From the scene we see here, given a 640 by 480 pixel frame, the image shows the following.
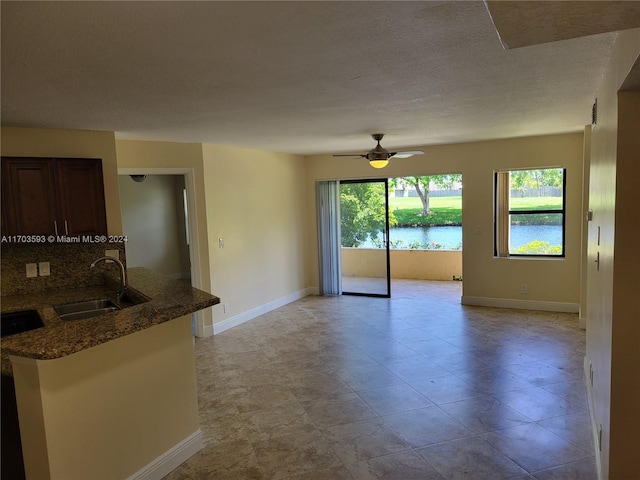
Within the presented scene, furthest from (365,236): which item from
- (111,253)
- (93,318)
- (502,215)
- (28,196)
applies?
(93,318)

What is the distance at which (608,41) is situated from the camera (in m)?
2.08

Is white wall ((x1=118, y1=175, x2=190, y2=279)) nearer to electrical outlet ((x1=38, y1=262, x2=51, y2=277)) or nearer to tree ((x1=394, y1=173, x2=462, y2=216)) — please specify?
electrical outlet ((x1=38, y1=262, x2=51, y2=277))

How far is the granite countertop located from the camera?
1914mm

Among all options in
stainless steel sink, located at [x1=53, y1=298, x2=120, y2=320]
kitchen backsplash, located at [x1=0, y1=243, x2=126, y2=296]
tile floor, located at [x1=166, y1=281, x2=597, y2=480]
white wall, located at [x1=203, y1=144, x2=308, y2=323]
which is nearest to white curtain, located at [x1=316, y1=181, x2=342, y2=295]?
white wall, located at [x1=203, y1=144, x2=308, y2=323]

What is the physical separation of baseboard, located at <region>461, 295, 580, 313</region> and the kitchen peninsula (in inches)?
185

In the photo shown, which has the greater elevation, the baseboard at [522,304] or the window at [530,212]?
the window at [530,212]

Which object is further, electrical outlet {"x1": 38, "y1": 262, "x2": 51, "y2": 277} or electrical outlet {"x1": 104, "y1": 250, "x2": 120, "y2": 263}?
electrical outlet {"x1": 104, "y1": 250, "x2": 120, "y2": 263}

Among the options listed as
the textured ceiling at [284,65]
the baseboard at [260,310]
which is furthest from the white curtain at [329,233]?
the textured ceiling at [284,65]

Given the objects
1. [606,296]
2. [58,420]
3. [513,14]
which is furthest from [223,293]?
[513,14]

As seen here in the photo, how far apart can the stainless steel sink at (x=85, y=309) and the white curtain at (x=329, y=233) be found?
14.2 ft

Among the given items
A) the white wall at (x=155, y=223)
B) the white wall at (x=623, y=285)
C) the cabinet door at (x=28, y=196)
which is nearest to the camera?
the white wall at (x=623, y=285)

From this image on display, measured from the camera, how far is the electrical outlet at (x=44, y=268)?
3.79 m

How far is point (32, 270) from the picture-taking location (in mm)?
3742

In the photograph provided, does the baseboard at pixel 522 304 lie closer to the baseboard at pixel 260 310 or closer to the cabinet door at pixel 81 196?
the baseboard at pixel 260 310
